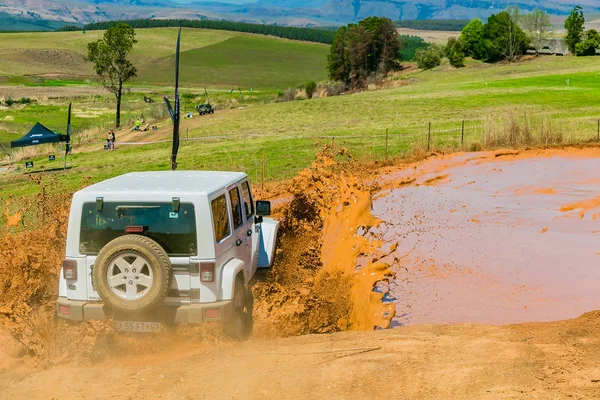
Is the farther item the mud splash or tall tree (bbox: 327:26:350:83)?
tall tree (bbox: 327:26:350:83)

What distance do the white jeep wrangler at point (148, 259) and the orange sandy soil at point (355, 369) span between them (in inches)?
21.1

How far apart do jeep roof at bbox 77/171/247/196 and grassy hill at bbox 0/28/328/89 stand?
407 feet

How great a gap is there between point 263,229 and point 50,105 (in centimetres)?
8329

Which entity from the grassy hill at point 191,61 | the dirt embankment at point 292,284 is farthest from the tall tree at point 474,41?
the dirt embankment at point 292,284

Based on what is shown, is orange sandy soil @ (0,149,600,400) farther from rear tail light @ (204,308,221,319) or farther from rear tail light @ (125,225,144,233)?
rear tail light @ (125,225,144,233)

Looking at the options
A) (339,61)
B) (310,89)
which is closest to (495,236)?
(310,89)

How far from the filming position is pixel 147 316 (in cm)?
907

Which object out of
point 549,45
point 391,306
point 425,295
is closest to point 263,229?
point 391,306

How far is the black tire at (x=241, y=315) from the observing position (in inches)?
372

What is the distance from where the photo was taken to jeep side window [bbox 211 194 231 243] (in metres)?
9.34

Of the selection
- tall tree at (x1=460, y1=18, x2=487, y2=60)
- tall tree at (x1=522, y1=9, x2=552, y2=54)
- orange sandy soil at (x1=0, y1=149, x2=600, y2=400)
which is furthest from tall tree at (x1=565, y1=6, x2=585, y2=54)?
orange sandy soil at (x1=0, y1=149, x2=600, y2=400)

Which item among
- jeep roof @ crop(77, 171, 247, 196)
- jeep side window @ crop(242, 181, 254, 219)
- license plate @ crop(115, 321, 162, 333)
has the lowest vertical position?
license plate @ crop(115, 321, 162, 333)

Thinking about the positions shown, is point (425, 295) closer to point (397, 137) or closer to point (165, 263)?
point (165, 263)

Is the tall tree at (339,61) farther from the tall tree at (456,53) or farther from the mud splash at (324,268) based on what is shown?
the mud splash at (324,268)
